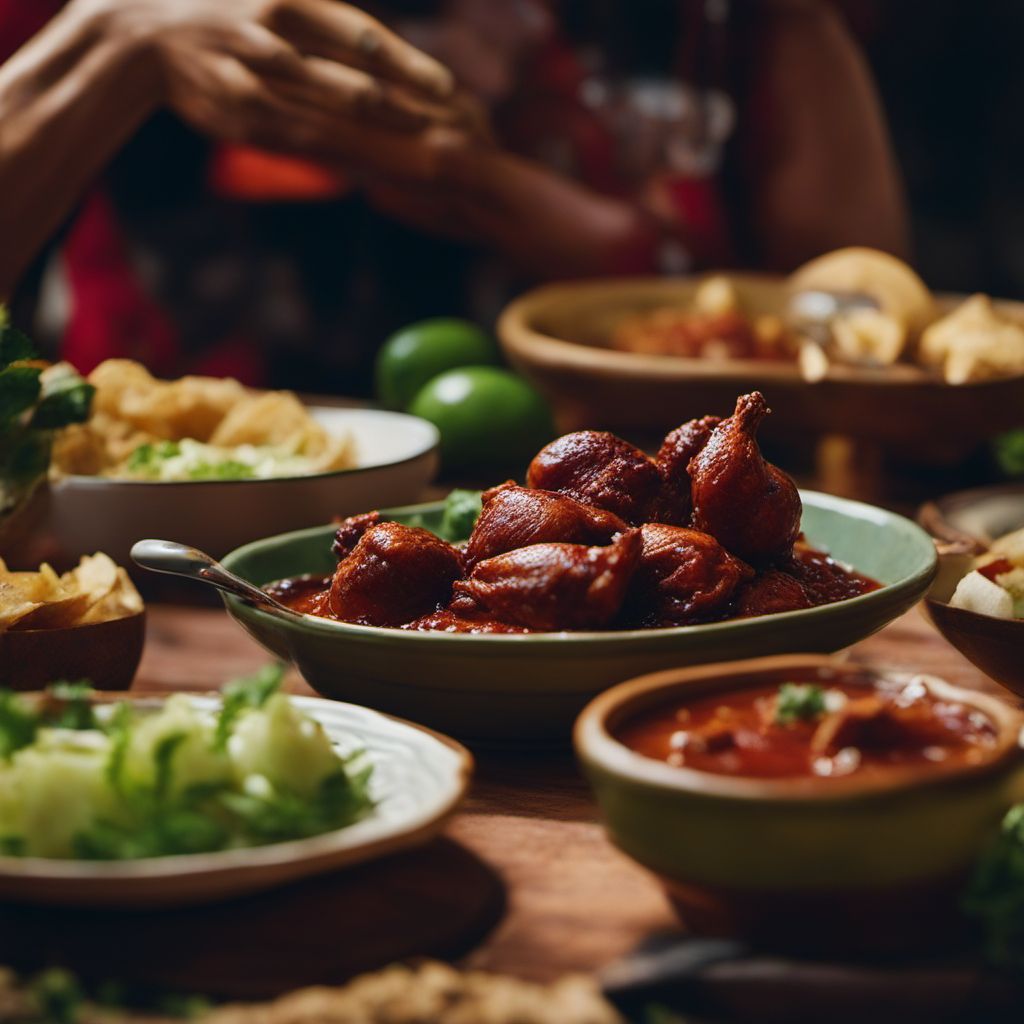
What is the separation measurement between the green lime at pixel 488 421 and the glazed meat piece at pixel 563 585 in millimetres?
1506

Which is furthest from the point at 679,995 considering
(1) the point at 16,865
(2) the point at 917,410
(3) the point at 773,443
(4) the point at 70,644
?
(3) the point at 773,443

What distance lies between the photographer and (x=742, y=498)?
1.84 meters

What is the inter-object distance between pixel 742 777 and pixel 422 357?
2.57 m

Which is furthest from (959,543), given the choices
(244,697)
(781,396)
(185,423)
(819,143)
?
(819,143)

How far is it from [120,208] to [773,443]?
333 cm

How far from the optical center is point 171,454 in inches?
105

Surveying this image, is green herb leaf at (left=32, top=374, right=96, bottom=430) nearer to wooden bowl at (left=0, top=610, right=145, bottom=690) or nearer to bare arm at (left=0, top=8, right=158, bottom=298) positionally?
wooden bowl at (left=0, top=610, right=145, bottom=690)

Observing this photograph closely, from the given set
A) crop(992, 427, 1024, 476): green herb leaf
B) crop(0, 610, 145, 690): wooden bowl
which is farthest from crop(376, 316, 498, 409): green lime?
crop(0, 610, 145, 690): wooden bowl

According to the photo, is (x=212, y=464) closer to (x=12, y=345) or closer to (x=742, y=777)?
(x=12, y=345)

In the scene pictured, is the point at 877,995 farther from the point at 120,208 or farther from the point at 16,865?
the point at 120,208

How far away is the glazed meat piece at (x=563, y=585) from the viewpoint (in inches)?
65.9

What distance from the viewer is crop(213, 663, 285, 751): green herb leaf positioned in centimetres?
138

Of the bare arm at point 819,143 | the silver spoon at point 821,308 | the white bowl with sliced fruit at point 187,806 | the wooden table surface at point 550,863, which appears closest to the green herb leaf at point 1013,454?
the silver spoon at point 821,308

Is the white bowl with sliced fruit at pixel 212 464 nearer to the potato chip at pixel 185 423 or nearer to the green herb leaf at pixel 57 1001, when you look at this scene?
the potato chip at pixel 185 423
